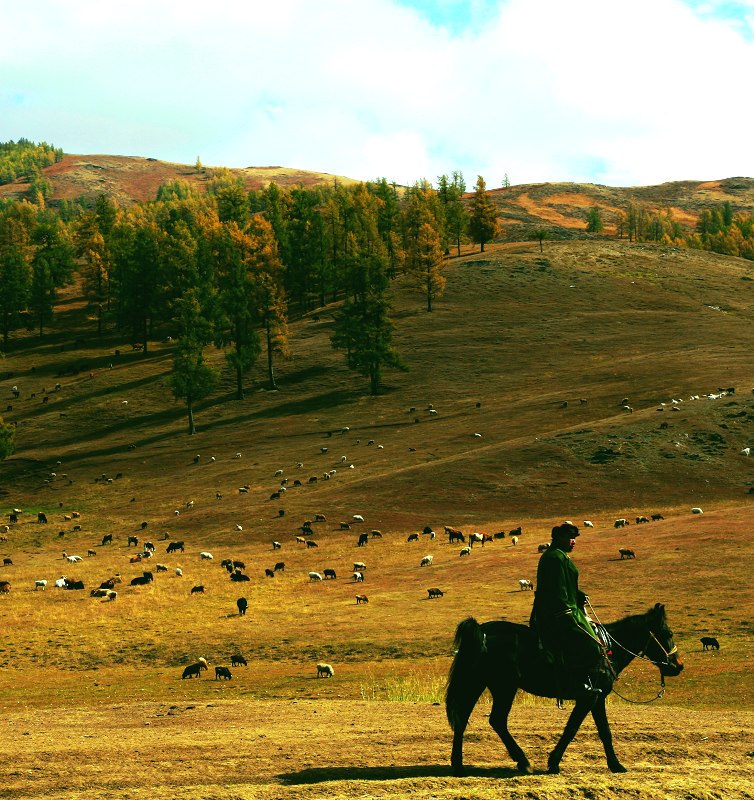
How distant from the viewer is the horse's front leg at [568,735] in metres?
12.6

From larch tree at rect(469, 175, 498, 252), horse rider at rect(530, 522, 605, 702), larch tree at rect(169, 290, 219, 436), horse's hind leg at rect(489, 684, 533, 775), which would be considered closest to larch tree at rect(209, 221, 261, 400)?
larch tree at rect(169, 290, 219, 436)

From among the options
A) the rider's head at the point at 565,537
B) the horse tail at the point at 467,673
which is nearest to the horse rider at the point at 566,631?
the rider's head at the point at 565,537

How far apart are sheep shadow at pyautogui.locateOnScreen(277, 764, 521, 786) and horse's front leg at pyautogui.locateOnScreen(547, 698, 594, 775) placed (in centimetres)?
52

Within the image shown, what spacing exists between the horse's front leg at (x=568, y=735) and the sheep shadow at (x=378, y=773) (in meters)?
0.52

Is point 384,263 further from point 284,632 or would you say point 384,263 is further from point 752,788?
point 752,788

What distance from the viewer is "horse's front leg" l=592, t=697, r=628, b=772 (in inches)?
494

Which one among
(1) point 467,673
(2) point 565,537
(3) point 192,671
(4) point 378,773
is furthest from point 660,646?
(3) point 192,671

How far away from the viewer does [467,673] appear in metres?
13.0

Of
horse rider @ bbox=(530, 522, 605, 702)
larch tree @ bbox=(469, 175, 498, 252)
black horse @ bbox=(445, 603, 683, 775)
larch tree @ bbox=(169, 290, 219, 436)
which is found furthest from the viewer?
larch tree @ bbox=(469, 175, 498, 252)

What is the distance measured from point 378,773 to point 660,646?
15.9ft

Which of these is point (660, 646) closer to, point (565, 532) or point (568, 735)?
point (568, 735)

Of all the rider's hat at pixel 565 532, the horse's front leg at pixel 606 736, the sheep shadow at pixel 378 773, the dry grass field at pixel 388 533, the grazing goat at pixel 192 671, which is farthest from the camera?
the grazing goat at pixel 192 671

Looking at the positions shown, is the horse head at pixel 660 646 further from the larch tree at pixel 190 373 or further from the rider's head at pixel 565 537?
the larch tree at pixel 190 373

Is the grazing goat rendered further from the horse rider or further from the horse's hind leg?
the horse rider
